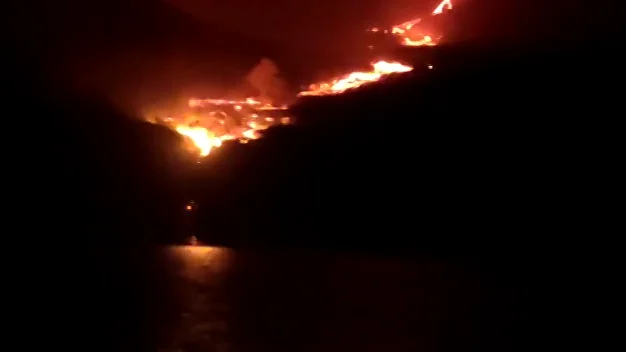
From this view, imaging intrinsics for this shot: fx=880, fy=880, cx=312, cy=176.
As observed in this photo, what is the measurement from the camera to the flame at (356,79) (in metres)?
17.5

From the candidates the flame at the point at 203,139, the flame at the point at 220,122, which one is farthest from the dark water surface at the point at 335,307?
the flame at the point at 203,139

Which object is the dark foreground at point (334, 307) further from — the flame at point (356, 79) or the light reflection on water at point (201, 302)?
the flame at point (356, 79)

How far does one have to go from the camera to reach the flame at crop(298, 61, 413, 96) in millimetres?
17531

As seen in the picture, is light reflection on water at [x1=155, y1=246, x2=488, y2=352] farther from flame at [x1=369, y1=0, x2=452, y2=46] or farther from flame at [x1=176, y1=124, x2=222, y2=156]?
flame at [x1=176, y1=124, x2=222, y2=156]

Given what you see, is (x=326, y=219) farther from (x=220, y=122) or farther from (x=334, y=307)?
(x=334, y=307)

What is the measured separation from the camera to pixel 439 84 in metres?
17.7

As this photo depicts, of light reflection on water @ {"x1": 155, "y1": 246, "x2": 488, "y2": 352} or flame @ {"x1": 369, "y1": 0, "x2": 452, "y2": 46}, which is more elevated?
flame @ {"x1": 369, "y1": 0, "x2": 452, "y2": 46}

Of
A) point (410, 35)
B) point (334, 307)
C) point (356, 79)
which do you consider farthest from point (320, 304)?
point (356, 79)

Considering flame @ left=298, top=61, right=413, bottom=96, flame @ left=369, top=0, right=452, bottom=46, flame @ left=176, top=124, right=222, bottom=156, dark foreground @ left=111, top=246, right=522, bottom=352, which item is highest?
flame @ left=369, top=0, right=452, bottom=46

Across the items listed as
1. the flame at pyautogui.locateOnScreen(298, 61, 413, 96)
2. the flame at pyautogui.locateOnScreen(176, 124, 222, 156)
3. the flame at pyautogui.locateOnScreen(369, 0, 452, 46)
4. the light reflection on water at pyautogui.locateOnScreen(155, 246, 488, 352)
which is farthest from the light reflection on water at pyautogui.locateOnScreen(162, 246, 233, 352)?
the flame at pyautogui.locateOnScreen(369, 0, 452, 46)

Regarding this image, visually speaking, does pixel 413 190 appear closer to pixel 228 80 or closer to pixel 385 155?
pixel 385 155

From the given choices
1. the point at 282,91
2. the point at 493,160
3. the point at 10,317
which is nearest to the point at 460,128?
the point at 493,160

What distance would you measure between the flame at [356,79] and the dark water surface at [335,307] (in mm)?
4074

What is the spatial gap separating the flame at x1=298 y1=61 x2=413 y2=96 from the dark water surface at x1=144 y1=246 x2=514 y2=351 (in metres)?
4.07
